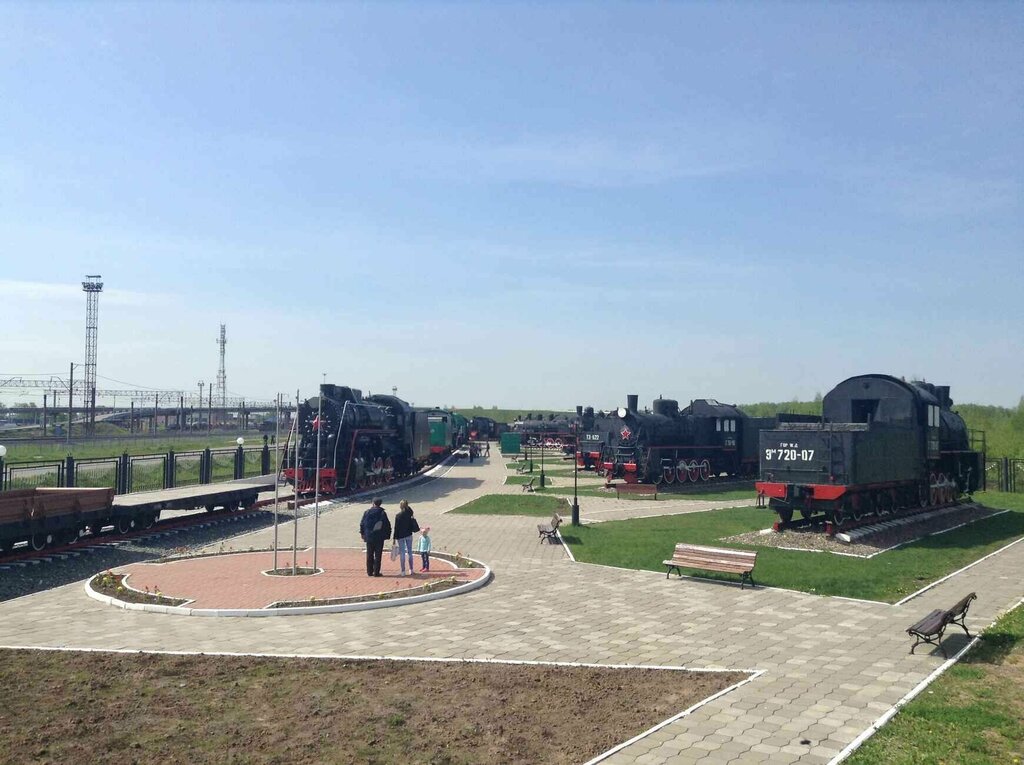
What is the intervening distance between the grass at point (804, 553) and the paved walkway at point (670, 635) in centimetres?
72

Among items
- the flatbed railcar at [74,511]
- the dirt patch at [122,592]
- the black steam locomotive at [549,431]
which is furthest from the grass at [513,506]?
the black steam locomotive at [549,431]

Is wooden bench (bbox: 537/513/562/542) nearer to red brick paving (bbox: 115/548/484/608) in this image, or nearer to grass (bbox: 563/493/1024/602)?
grass (bbox: 563/493/1024/602)

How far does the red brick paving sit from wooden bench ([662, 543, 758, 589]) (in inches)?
150

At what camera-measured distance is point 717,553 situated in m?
15.5

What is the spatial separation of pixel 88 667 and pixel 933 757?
29.7 feet

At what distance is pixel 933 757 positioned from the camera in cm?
729

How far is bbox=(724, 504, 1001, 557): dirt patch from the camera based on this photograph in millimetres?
19172

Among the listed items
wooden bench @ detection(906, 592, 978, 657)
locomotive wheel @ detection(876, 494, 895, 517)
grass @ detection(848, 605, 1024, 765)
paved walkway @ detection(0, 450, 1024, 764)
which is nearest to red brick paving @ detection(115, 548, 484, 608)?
paved walkway @ detection(0, 450, 1024, 764)

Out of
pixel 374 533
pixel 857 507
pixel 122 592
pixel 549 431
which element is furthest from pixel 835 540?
pixel 549 431

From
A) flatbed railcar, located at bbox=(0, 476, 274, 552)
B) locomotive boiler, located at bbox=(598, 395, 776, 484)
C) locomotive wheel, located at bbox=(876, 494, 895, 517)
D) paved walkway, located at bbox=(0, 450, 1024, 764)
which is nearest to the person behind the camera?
paved walkway, located at bbox=(0, 450, 1024, 764)

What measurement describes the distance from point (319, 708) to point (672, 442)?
103 ft

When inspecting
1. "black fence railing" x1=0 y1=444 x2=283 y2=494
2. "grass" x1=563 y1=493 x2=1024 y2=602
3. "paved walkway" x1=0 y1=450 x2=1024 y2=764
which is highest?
"black fence railing" x1=0 y1=444 x2=283 y2=494

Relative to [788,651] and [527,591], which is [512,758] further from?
[527,591]

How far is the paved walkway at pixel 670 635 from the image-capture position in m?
8.10
